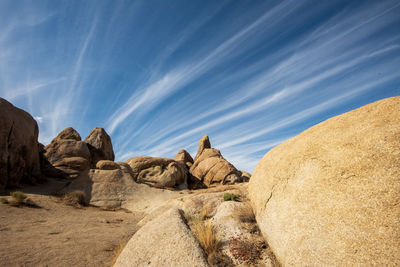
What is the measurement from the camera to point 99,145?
36.7 meters

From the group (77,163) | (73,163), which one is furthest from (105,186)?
(73,163)

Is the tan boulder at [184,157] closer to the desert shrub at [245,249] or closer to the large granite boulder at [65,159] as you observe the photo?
the large granite boulder at [65,159]

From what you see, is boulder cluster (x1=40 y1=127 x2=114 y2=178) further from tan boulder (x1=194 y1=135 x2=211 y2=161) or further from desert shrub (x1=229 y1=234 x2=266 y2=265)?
desert shrub (x1=229 y1=234 x2=266 y2=265)

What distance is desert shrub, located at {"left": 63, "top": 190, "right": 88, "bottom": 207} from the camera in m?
17.3

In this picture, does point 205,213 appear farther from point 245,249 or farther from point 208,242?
point 245,249

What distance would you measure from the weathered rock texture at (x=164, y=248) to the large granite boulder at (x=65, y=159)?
77.0ft

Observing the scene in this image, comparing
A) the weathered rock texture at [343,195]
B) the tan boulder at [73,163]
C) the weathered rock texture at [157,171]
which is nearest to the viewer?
the weathered rock texture at [343,195]

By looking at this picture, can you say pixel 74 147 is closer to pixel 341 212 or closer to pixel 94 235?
pixel 94 235

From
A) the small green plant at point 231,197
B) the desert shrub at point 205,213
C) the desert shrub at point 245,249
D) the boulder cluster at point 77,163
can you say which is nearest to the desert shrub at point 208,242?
the desert shrub at point 245,249

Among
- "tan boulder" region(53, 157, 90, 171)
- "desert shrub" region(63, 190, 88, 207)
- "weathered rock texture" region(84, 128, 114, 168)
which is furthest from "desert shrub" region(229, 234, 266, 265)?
"weathered rock texture" region(84, 128, 114, 168)

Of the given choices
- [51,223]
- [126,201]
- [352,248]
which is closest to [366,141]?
[352,248]

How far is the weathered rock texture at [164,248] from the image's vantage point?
5.19m

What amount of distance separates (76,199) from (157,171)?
11580 millimetres

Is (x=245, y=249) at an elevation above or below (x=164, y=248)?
below
